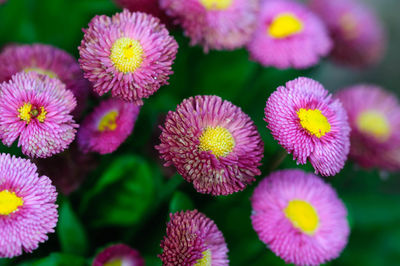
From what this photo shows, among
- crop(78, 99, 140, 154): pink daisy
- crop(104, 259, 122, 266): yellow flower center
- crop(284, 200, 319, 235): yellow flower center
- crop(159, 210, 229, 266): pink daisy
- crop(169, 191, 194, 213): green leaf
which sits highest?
crop(78, 99, 140, 154): pink daisy

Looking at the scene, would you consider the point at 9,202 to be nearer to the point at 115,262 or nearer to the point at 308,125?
the point at 115,262

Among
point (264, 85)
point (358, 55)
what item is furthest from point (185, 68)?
point (358, 55)

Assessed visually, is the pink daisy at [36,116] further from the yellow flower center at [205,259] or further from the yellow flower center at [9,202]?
the yellow flower center at [205,259]

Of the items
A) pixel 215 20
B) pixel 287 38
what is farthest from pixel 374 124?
pixel 215 20

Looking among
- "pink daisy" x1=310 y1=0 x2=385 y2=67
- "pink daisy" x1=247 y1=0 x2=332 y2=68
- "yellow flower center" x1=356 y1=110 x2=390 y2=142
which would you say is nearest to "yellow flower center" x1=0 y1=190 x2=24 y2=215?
"pink daisy" x1=247 y1=0 x2=332 y2=68

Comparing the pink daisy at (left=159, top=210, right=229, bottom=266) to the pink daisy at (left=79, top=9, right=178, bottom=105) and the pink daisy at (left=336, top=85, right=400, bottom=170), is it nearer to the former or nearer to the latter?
the pink daisy at (left=79, top=9, right=178, bottom=105)
